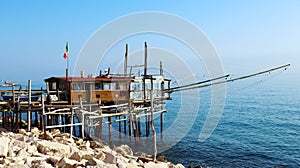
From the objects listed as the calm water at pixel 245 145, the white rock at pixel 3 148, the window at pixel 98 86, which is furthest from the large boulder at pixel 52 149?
the window at pixel 98 86

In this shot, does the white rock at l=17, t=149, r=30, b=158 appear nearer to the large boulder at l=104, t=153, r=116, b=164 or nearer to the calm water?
the large boulder at l=104, t=153, r=116, b=164

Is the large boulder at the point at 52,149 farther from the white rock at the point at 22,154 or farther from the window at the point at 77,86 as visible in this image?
the window at the point at 77,86

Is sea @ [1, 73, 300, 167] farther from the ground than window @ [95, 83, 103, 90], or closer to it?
closer to it

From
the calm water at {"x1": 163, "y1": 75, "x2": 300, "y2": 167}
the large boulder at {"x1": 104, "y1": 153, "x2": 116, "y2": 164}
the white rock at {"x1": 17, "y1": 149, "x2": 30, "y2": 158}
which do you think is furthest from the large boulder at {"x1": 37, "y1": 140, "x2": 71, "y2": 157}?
the calm water at {"x1": 163, "y1": 75, "x2": 300, "y2": 167}

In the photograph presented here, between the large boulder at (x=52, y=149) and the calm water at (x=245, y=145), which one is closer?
the large boulder at (x=52, y=149)

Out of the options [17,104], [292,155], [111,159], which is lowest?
[292,155]

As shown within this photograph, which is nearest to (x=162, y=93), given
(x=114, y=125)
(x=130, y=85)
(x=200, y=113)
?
(x=130, y=85)

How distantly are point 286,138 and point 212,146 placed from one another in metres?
9.31

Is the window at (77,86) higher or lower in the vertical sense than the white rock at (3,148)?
higher

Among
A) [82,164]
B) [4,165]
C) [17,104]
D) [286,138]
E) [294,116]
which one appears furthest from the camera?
[294,116]

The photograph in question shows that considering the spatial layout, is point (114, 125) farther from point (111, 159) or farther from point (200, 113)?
point (111, 159)

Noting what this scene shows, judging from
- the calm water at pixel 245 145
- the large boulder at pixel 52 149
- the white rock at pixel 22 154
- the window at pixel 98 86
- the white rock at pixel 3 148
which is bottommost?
the calm water at pixel 245 145

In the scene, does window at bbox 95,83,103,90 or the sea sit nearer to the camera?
the sea

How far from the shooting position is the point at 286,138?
30.9 m
